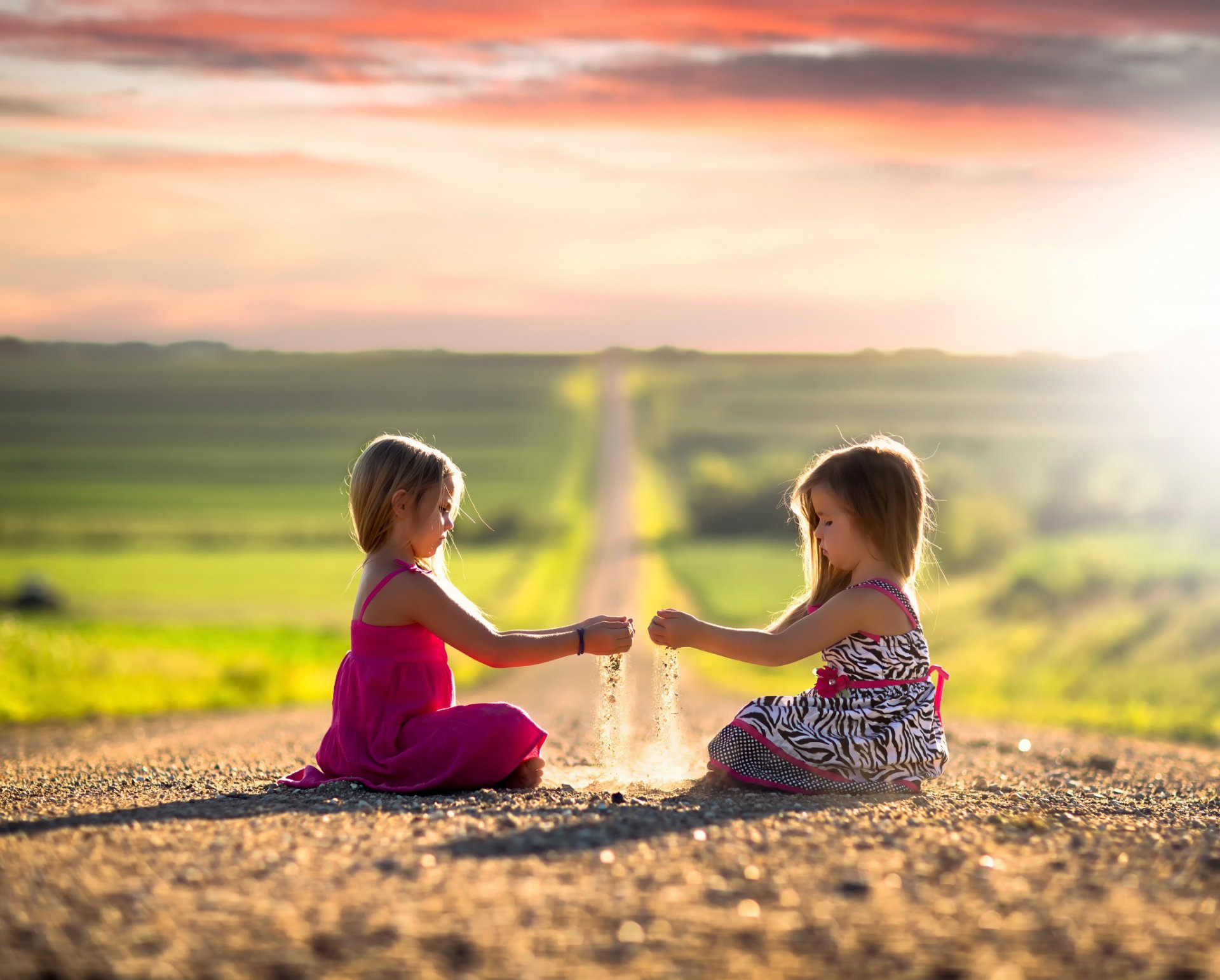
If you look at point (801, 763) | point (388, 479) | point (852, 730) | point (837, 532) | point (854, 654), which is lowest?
point (801, 763)

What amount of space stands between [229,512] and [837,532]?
195ft

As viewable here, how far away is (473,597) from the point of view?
37281mm

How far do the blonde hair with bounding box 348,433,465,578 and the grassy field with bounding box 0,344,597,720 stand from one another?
6065 mm

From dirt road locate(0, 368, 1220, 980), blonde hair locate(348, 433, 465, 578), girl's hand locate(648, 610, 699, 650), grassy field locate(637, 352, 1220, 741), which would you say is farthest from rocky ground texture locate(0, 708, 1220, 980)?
grassy field locate(637, 352, 1220, 741)

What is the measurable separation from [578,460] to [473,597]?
183 feet

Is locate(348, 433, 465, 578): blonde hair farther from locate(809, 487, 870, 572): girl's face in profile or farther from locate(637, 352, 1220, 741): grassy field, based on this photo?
locate(637, 352, 1220, 741): grassy field

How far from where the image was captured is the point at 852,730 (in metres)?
6.62

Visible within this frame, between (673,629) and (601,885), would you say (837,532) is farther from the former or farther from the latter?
(601,885)

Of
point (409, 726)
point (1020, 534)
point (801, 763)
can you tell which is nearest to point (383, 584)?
point (409, 726)

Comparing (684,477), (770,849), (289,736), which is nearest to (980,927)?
(770,849)

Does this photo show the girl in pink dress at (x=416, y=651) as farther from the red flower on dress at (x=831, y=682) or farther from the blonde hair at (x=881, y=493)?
the blonde hair at (x=881, y=493)

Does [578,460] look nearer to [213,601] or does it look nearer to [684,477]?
[684,477]

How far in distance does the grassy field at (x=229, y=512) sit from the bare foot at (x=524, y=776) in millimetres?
6341

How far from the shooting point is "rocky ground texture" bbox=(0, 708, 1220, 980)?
147 inches
